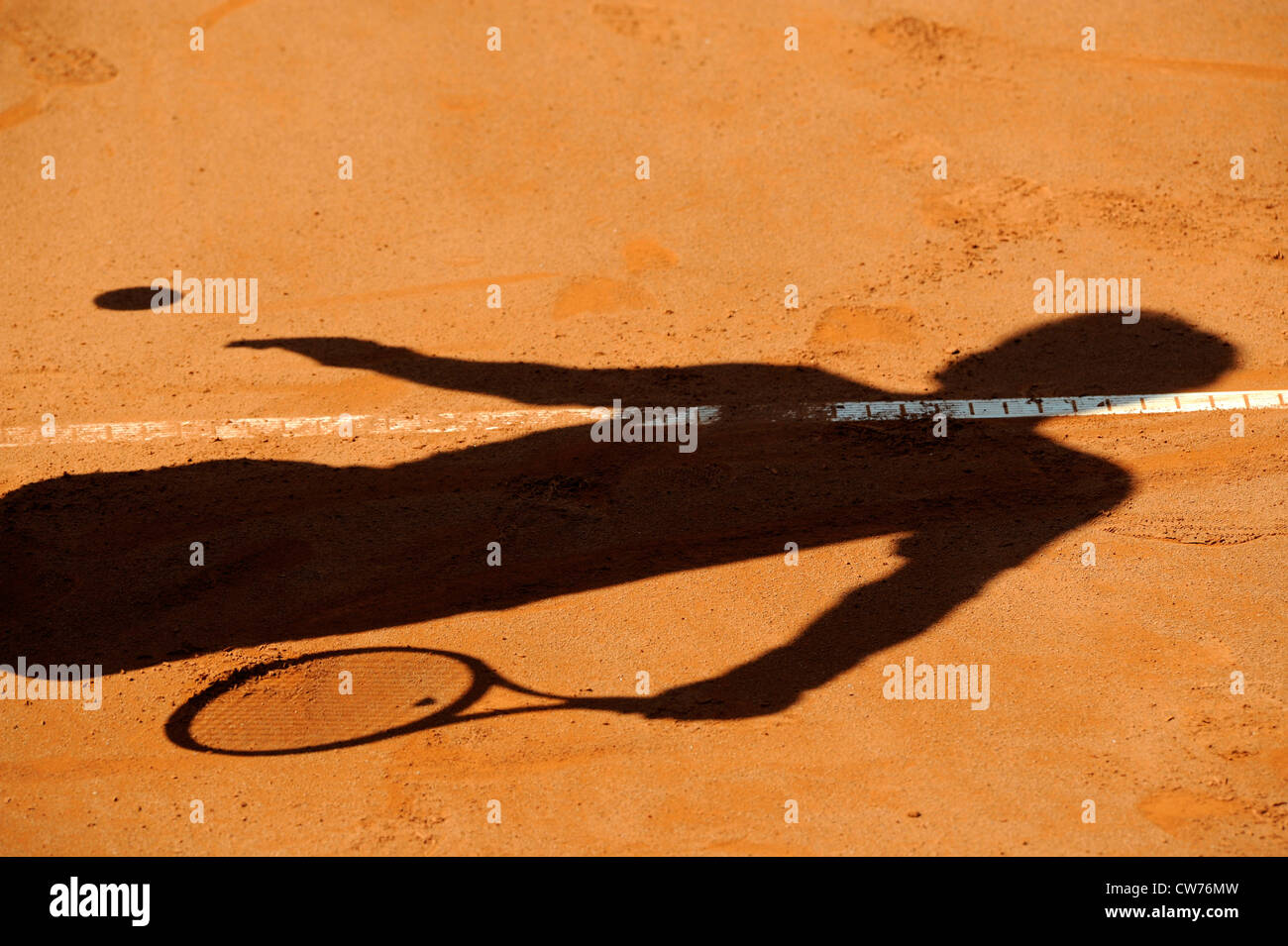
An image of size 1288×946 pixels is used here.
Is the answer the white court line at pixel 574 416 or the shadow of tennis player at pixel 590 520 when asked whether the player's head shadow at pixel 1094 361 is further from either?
the white court line at pixel 574 416

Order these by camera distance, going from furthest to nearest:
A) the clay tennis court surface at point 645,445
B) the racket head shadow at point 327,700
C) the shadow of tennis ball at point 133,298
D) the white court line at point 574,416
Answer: the shadow of tennis ball at point 133,298 < the white court line at point 574,416 < the racket head shadow at point 327,700 < the clay tennis court surface at point 645,445

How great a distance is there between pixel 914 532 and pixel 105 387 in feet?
22.3

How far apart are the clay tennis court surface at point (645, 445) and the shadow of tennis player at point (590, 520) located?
4 cm

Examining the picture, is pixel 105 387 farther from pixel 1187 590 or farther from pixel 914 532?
pixel 1187 590

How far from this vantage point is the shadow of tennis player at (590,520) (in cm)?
743

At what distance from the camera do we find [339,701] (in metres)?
6.95

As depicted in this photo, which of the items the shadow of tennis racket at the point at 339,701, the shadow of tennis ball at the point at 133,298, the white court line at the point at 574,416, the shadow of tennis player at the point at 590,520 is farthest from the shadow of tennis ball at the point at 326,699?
the shadow of tennis ball at the point at 133,298

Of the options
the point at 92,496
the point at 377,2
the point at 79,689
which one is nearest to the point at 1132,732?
the point at 79,689

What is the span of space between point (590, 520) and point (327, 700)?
2.25 meters

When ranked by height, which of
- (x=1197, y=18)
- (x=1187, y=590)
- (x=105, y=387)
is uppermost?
(x=1197, y=18)

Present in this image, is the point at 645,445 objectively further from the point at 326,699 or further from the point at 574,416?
the point at 326,699

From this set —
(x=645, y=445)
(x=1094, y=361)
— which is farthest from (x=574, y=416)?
(x=1094, y=361)

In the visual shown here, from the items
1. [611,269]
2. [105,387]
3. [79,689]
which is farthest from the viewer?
[611,269]

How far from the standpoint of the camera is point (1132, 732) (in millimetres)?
6582
